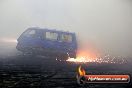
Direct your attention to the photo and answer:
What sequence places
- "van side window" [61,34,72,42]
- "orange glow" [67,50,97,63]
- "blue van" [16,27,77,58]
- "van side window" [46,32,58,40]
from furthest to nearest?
"orange glow" [67,50,97,63]
"van side window" [61,34,72,42]
"van side window" [46,32,58,40]
"blue van" [16,27,77,58]

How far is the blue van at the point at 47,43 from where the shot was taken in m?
27.9

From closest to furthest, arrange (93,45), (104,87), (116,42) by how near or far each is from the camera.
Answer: (104,87) < (93,45) < (116,42)

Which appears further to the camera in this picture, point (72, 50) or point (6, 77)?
point (72, 50)

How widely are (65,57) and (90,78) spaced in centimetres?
1774

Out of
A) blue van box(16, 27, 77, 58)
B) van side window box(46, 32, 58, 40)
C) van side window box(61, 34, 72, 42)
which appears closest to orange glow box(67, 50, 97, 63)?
blue van box(16, 27, 77, 58)

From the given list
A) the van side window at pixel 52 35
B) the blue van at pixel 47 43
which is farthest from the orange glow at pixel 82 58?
the van side window at pixel 52 35

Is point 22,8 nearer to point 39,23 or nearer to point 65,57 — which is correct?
point 39,23

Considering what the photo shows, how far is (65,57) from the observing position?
30000 mm

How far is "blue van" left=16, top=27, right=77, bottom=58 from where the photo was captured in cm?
2786

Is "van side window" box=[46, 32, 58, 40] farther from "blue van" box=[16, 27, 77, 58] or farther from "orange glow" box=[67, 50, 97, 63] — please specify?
"orange glow" box=[67, 50, 97, 63]

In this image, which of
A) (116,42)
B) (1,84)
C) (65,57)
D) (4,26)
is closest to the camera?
(1,84)

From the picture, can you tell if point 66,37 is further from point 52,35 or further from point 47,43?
point 47,43

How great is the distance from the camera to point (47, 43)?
28.8m

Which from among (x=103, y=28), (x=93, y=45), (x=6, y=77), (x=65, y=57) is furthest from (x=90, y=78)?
(x=103, y=28)
